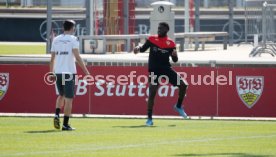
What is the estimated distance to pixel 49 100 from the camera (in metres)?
22.5

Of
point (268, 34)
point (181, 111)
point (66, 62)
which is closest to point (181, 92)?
point (181, 111)

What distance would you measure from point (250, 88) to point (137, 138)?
232 inches

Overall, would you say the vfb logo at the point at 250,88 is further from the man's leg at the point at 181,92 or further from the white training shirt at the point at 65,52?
the white training shirt at the point at 65,52

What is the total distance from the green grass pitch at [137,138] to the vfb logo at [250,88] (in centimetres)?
130

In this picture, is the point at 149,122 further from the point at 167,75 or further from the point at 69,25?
the point at 69,25

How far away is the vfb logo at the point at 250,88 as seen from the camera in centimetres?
2200

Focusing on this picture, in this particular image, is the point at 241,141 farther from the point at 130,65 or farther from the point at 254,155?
the point at 130,65

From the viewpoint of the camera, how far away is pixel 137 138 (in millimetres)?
16562

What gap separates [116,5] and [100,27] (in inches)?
53.5

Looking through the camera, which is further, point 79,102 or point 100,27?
point 100,27

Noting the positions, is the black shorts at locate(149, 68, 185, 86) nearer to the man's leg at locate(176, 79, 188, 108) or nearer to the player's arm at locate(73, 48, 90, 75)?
the man's leg at locate(176, 79, 188, 108)

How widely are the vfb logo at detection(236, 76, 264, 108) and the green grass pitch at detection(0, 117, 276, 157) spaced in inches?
51.3

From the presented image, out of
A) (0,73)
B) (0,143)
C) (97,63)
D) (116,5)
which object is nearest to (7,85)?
(0,73)

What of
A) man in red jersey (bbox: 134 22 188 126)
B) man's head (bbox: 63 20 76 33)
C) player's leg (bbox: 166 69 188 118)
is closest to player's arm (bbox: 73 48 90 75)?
man's head (bbox: 63 20 76 33)
